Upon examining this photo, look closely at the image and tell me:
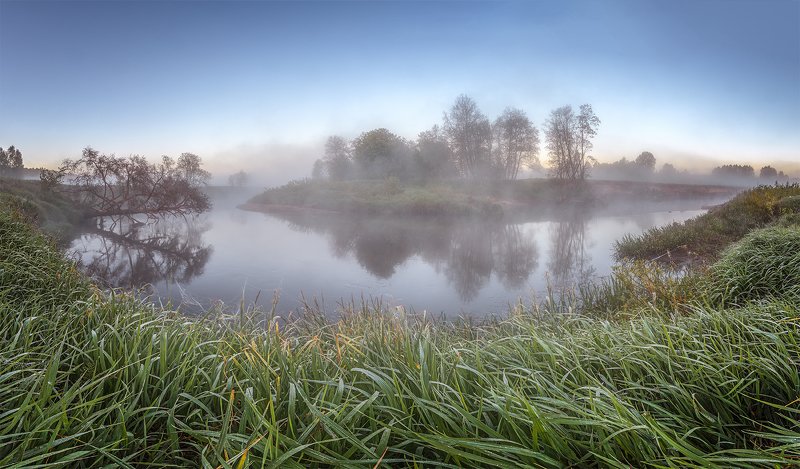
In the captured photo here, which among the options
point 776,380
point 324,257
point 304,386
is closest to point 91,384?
point 304,386

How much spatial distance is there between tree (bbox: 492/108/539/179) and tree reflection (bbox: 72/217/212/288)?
26418 millimetres

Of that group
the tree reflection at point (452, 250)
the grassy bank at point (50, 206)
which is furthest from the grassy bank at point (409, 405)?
the grassy bank at point (50, 206)

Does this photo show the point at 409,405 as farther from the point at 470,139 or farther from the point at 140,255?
the point at 470,139

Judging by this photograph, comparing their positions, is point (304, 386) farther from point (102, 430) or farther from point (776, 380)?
point (776, 380)

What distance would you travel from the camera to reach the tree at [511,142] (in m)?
33.8

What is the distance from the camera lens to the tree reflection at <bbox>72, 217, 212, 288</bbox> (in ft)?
27.1

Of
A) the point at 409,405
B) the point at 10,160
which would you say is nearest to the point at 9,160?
the point at 10,160

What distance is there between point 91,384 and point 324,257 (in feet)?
29.7

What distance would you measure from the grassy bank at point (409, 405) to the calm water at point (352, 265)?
9.28 feet

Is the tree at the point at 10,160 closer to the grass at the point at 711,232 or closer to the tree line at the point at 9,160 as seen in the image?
the tree line at the point at 9,160

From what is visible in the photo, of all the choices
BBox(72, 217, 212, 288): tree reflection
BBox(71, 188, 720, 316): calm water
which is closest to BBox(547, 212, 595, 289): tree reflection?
BBox(71, 188, 720, 316): calm water

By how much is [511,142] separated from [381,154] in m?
12.9

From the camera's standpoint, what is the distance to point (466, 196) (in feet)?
87.0

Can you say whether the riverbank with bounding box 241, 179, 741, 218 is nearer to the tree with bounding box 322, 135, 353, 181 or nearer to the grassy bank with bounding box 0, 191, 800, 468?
the tree with bounding box 322, 135, 353, 181
